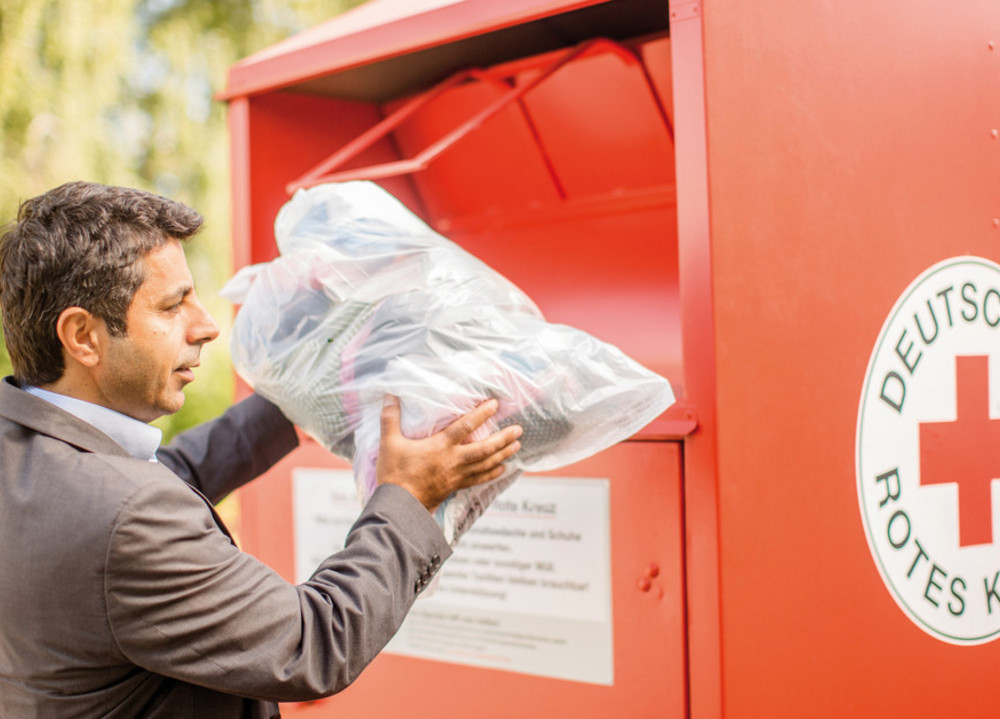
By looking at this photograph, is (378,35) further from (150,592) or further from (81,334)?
(150,592)

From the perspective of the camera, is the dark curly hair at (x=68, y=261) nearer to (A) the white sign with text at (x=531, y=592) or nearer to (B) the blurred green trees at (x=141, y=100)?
(A) the white sign with text at (x=531, y=592)

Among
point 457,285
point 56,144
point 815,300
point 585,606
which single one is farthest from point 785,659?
point 56,144

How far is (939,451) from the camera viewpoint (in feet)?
5.43

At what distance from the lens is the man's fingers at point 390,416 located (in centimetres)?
132

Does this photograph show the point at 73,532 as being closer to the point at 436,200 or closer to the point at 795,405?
the point at 795,405

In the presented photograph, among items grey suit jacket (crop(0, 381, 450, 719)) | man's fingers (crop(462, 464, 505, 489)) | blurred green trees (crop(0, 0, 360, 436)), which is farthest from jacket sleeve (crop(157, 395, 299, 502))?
blurred green trees (crop(0, 0, 360, 436))

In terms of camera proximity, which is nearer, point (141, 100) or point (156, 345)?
point (156, 345)

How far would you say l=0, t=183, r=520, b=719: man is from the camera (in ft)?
3.63

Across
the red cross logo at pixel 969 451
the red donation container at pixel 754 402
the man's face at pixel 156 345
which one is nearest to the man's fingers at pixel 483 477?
the red donation container at pixel 754 402

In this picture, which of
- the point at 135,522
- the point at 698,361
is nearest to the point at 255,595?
the point at 135,522

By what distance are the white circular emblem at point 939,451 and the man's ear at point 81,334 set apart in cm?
115

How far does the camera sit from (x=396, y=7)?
2000 millimetres

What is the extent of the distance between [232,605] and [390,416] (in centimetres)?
34

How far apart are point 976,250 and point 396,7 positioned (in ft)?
4.04
